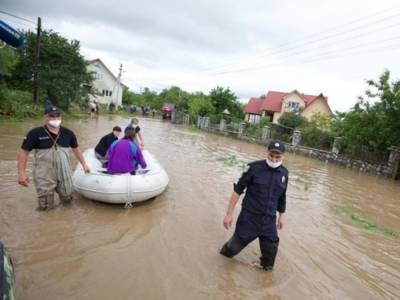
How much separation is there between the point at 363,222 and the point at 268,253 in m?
4.05

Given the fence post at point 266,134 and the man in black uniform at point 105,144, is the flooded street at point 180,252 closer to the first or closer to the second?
the man in black uniform at point 105,144

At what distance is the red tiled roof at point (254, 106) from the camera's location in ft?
149

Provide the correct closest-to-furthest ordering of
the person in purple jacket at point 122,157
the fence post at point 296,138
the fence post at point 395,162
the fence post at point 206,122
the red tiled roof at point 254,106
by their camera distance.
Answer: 1. the person in purple jacket at point 122,157
2. the fence post at point 395,162
3. the fence post at point 296,138
4. the fence post at point 206,122
5. the red tiled roof at point 254,106

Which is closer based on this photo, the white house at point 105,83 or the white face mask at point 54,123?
the white face mask at point 54,123

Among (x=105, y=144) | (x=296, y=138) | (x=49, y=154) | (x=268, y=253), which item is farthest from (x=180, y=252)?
(x=296, y=138)

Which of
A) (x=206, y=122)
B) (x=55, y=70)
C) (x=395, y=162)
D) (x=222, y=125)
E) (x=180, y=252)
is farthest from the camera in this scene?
(x=206, y=122)

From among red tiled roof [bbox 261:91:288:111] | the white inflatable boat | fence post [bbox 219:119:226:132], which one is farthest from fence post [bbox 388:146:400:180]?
red tiled roof [bbox 261:91:288:111]

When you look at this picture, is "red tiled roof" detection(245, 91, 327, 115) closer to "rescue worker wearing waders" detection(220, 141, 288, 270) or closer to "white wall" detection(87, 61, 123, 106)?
"white wall" detection(87, 61, 123, 106)

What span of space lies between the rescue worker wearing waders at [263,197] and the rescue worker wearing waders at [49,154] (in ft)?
9.38

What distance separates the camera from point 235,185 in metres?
3.86

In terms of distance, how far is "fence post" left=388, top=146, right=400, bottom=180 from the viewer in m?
14.0


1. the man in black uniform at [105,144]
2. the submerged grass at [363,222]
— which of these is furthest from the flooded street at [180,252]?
the man in black uniform at [105,144]

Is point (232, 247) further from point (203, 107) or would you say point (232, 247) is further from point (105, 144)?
point (203, 107)

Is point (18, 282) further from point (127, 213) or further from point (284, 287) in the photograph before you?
point (284, 287)
